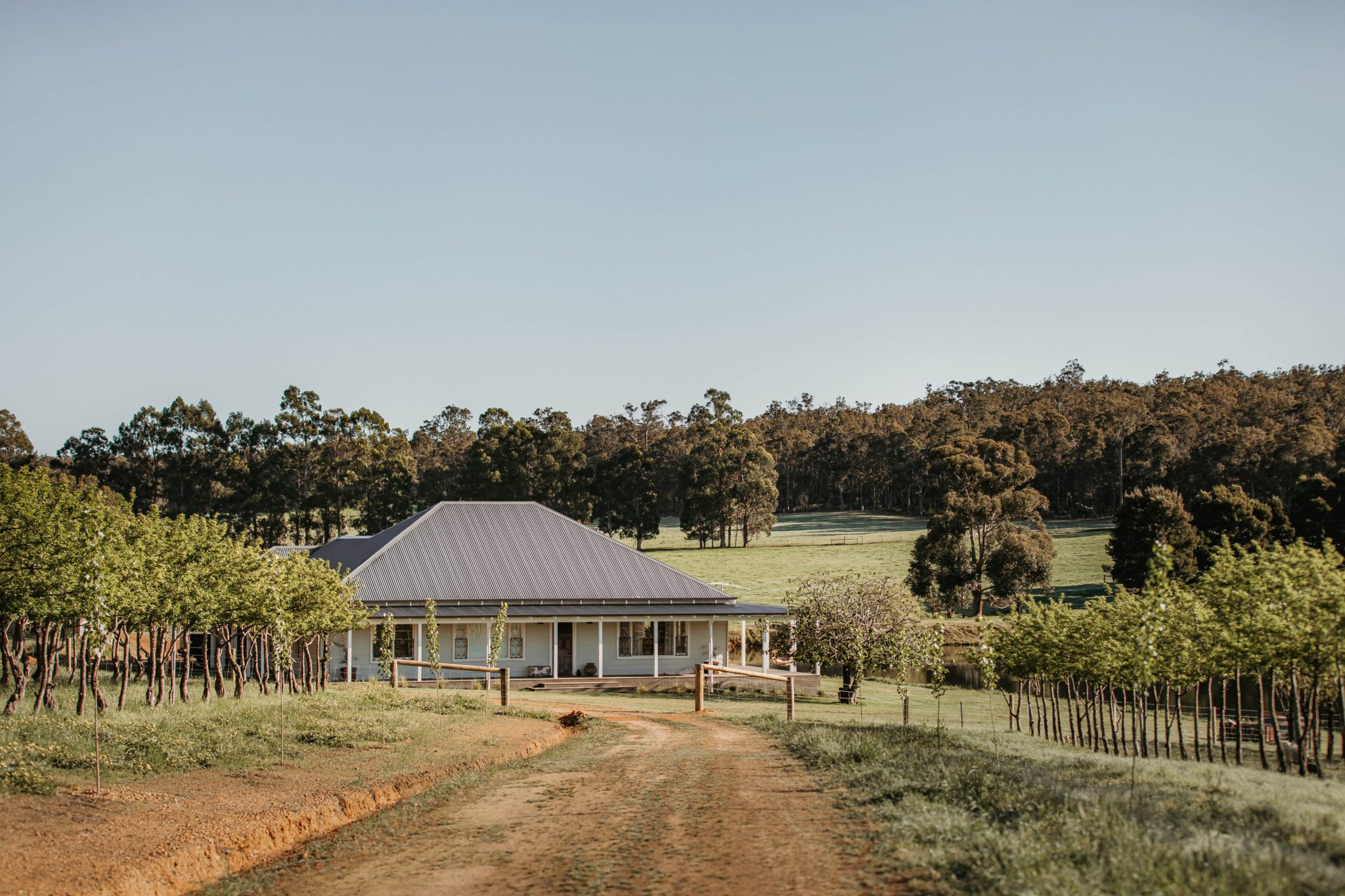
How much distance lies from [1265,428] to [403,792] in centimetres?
8630

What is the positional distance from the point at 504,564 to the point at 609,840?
2656 centimetres

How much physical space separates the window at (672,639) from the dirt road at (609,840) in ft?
65.1

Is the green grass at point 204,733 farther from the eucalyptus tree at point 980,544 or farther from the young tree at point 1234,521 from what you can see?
the young tree at point 1234,521

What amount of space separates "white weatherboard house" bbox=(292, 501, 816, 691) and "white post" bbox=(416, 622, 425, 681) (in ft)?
0.19

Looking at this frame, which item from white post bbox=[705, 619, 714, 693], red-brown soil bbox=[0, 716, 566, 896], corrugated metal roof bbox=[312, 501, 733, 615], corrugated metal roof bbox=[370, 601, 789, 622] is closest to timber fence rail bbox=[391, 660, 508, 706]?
corrugated metal roof bbox=[370, 601, 789, 622]

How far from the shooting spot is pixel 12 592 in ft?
58.3

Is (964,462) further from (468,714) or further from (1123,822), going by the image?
(1123,822)

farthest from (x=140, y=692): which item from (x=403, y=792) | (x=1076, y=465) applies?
(x=1076, y=465)

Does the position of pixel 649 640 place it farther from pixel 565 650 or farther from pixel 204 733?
pixel 204 733

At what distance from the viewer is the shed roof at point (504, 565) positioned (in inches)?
1389

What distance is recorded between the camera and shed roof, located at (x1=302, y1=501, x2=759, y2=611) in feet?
116

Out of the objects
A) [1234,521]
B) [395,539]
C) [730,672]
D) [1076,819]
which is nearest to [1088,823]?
[1076,819]

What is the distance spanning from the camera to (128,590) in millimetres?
18578

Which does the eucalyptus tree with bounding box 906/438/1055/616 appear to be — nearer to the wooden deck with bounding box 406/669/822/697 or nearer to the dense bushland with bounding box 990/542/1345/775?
the wooden deck with bounding box 406/669/822/697
